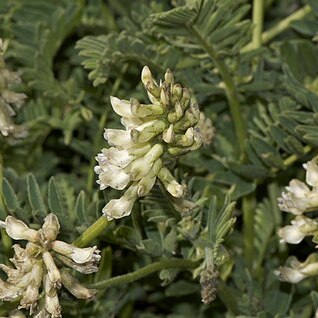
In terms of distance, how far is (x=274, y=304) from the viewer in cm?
151

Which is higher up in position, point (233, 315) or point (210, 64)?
point (210, 64)

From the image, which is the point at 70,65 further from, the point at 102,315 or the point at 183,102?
the point at 183,102

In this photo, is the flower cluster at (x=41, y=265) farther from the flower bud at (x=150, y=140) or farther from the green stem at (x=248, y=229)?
the green stem at (x=248, y=229)

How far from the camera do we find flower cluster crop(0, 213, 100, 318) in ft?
3.47

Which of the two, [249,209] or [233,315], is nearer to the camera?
[233,315]

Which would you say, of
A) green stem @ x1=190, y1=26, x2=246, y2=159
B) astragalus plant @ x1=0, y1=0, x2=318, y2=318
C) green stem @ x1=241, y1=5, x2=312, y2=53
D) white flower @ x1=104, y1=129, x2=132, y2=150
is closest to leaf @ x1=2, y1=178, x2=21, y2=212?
astragalus plant @ x1=0, y1=0, x2=318, y2=318

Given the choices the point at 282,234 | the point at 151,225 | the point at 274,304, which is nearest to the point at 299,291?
the point at 274,304

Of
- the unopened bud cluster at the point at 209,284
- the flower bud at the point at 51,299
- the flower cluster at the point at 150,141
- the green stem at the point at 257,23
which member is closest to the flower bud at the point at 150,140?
the flower cluster at the point at 150,141

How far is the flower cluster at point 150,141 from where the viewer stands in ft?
3.46

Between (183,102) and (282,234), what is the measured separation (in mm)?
238

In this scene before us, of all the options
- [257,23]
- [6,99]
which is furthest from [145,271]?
[257,23]

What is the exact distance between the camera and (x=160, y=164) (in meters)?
1.07

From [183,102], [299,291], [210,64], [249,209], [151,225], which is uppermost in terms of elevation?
[183,102]

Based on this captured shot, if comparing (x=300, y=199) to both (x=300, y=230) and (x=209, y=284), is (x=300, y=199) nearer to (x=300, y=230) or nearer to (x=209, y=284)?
(x=300, y=230)
